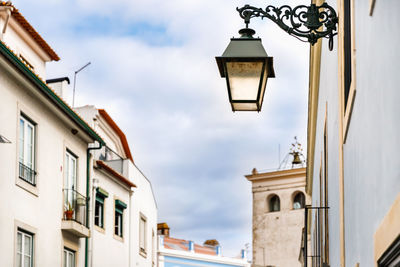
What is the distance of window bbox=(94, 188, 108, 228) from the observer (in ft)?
86.6

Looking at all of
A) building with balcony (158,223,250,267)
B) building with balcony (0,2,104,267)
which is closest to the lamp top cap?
building with balcony (0,2,104,267)

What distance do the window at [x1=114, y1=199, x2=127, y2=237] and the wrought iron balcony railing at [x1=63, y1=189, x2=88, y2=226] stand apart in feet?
13.3

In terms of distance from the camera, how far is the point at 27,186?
793 inches

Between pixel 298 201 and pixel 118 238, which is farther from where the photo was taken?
pixel 298 201

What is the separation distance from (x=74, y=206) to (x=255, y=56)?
18460 mm

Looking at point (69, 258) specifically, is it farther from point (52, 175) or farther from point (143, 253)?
point (143, 253)

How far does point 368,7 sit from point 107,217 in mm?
23418

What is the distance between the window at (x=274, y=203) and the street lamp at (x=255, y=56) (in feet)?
189

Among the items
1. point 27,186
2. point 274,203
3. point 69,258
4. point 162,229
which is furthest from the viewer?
point 274,203

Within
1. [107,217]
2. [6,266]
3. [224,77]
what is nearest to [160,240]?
[107,217]

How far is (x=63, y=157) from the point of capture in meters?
23.2

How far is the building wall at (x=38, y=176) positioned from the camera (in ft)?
61.2

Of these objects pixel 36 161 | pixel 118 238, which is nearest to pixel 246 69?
pixel 36 161

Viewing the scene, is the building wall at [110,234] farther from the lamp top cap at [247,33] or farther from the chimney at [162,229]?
the chimney at [162,229]
